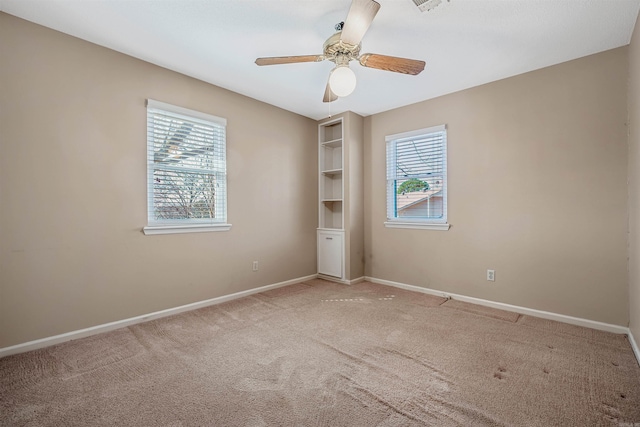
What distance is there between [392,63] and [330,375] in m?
2.31

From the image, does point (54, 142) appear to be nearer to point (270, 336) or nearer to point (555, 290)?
point (270, 336)

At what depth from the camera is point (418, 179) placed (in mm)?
3990

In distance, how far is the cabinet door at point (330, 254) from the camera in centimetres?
443

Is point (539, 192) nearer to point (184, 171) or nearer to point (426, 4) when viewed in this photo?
point (426, 4)

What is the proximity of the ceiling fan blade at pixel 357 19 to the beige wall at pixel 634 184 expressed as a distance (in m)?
2.09

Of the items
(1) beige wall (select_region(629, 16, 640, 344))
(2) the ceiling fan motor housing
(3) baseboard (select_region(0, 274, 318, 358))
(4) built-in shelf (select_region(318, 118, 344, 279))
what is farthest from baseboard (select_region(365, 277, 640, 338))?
(2) the ceiling fan motor housing

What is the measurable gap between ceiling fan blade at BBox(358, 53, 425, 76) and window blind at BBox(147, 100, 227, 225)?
1.99 m

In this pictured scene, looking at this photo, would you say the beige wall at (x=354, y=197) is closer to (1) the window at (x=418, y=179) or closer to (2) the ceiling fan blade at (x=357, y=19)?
(1) the window at (x=418, y=179)

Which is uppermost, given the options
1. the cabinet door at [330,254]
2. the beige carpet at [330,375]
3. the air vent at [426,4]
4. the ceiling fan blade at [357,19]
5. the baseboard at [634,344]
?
the air vent at [426,4]

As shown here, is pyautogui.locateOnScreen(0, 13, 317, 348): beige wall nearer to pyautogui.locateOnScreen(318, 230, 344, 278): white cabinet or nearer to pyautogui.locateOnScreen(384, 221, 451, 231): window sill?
pyautogui.locateOnScreen(318, 230, 344, 278): white cabinet

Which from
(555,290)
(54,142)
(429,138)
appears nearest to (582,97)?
(429,138)

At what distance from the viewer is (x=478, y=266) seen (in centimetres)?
343

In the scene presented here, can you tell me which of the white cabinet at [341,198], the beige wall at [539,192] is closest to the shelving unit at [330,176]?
the white cabinet at [341,198]

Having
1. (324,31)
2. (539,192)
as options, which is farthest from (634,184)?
(324,31)
